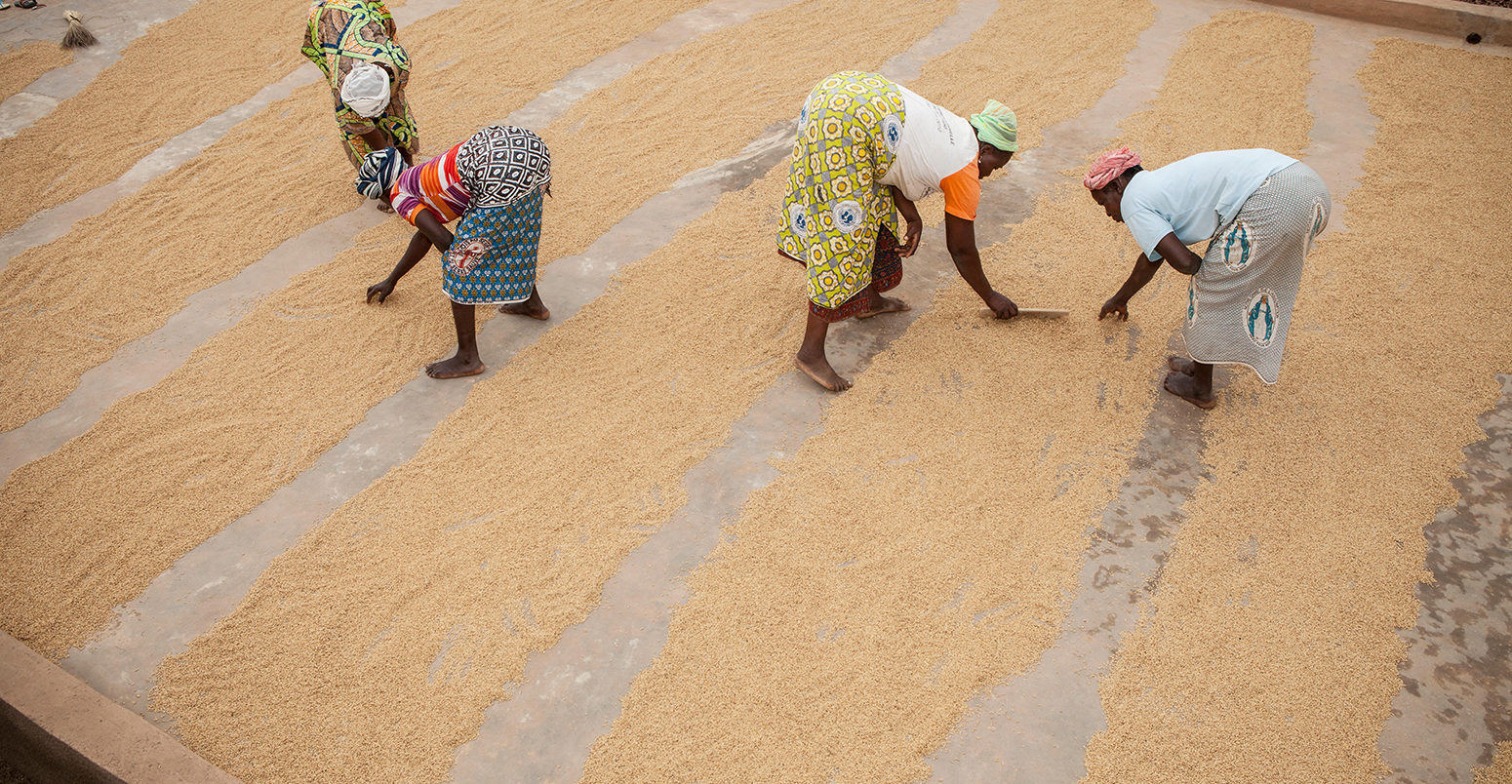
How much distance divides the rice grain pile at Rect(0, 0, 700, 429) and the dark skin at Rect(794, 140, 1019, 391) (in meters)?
2.30

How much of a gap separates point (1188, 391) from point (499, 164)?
3.02m

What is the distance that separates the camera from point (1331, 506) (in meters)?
3.47

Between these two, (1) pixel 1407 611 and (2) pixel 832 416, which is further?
(2) pixel 832 416

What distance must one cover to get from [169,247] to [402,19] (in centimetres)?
325

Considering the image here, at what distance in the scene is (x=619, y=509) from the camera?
3398mm

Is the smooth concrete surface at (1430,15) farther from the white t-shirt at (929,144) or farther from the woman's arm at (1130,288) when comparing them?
the white t-shirt at (929,144)

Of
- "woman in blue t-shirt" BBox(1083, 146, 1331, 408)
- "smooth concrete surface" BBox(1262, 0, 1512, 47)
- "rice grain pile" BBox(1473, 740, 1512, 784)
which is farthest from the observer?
"smooth concrete surface" BBox(1262, 0, 1512, 47)

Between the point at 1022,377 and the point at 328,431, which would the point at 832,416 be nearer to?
the point at 1022,377

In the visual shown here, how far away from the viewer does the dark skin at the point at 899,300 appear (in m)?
3.59

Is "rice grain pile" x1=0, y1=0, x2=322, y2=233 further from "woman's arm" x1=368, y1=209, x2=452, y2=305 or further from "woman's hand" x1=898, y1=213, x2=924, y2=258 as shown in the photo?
"woman's hand" x1=898, y1=213, x2=924, y2=258

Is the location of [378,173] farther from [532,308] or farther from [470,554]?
[470,554]

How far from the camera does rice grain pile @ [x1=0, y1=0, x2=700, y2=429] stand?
4.14 metres

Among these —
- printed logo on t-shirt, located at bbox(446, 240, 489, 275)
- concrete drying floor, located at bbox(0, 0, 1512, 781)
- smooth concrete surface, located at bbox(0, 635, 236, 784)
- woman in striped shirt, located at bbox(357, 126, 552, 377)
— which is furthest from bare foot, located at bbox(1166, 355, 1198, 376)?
smooth concrete surface, located at bbox(0, 635, 236, 784)

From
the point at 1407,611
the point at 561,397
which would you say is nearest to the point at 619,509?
the point at 561,397
